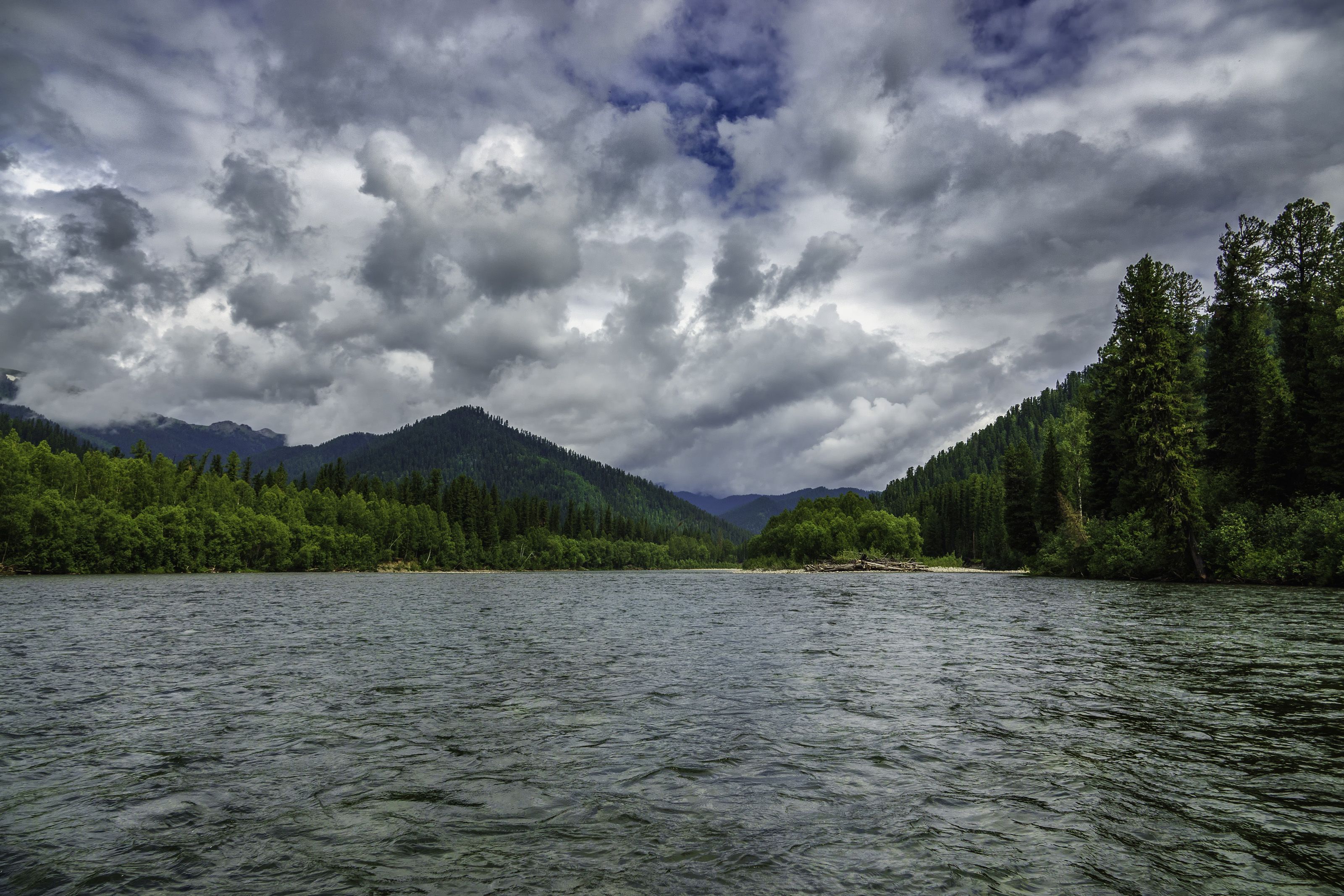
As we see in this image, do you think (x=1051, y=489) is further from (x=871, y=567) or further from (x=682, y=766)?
(x=682, y=766)

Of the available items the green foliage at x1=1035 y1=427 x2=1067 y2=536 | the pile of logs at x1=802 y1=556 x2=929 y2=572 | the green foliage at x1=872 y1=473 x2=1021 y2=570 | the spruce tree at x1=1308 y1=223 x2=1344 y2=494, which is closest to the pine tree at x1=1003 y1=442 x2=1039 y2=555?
the green foliage at x1=1035 y1=427 x2=1067 y2=536

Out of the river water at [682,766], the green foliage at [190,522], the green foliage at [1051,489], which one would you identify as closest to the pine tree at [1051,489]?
the green foliage at [1051,489]

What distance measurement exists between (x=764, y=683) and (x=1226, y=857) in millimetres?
12164

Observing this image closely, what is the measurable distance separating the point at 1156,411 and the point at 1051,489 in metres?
46.2

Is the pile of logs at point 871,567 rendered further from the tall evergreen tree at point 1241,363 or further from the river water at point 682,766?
the river water at point 682,766

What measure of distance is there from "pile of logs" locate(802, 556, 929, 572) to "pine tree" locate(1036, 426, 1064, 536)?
38.3 meters

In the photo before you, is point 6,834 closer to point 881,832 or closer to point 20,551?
point 881,832

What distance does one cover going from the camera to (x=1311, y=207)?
204 ft

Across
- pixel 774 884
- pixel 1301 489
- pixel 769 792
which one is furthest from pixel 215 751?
pixel 1301 489

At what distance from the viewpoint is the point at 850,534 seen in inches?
6501

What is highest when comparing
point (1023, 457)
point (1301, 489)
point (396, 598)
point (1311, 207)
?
point (1311, 207)

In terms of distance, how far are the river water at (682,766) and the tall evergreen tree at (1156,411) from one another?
36087 mm

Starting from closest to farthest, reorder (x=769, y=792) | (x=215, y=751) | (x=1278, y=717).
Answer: (x=769, y=792), (x=215, y=751), (x=1278, y=717)

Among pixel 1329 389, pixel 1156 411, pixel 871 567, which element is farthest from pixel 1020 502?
pixel 1329 389
